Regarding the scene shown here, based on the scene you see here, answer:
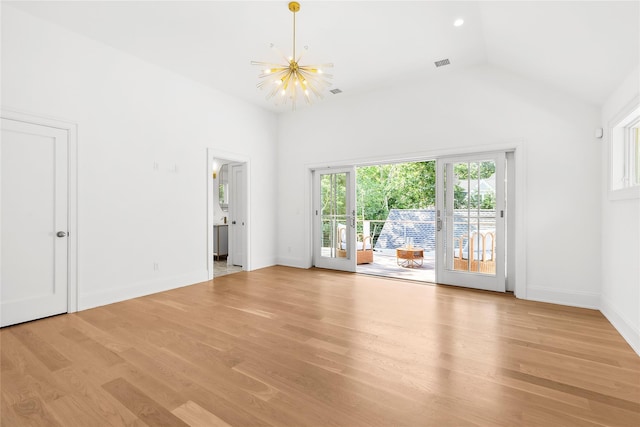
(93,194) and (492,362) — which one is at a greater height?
(93,194)

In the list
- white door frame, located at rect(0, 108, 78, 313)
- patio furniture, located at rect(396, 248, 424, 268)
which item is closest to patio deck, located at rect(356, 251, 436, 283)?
patio furniture, located at rect(396, 248, 424, 268)

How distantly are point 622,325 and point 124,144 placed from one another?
5.96 meters

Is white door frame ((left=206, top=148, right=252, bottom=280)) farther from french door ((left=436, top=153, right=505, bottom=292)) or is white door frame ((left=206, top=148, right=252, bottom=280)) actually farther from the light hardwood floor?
french door ((left=436, top=153, right=505, bottom=292))

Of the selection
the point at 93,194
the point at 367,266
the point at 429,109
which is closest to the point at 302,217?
the point at 367,266

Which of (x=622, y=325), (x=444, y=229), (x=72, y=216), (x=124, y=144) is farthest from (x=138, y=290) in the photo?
(x=622, y=325)

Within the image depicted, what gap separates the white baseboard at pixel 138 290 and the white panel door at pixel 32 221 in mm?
234

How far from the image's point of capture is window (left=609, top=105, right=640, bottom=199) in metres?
2.98

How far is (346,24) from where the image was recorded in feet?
11.3

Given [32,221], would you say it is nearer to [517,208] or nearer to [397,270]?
[397,270]

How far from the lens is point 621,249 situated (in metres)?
2.98

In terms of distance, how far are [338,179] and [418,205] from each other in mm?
7625

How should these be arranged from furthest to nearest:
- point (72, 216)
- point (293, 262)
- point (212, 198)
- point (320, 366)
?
point (293, 262) → point (212, 198) → point (72, 216) → point (320, 366)

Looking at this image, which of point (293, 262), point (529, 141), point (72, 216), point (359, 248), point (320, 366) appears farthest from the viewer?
point (359, 248)

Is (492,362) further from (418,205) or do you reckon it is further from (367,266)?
(418,205)
